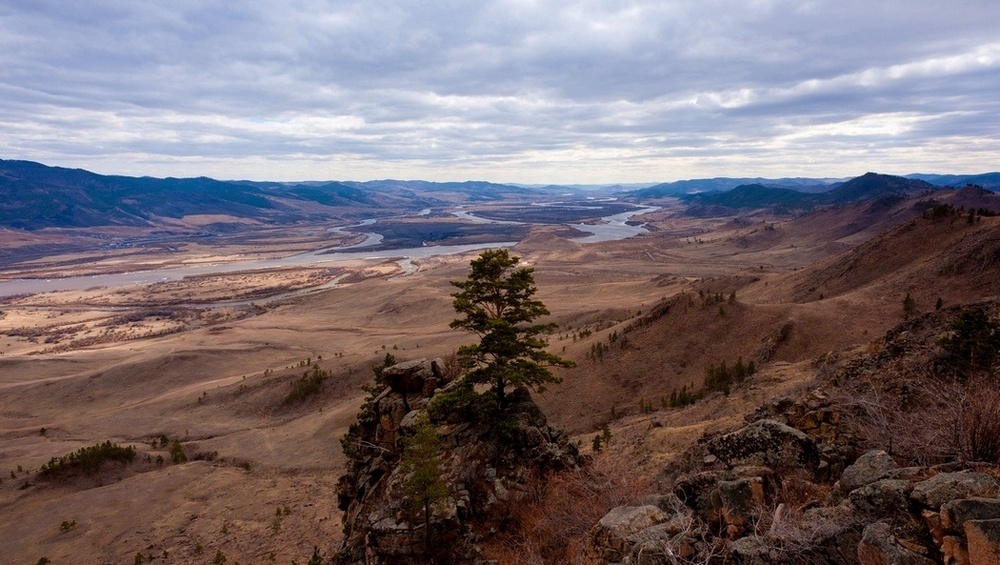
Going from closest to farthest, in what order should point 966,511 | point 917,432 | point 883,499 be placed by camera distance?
point 966,511 → point 883,499 → point 917,432

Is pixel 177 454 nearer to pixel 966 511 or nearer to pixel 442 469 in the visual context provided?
pixel 442 469

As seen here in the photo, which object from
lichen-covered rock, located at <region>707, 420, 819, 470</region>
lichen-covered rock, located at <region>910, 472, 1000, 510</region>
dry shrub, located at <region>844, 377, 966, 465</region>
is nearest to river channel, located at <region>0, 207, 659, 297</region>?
lichen-covered rock, located at <region>707, 420, 819, 470</region>

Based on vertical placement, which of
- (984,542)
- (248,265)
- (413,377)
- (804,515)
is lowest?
(248,265)

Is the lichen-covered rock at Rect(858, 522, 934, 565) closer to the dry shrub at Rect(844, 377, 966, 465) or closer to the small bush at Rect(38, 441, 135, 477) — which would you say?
the dry shrub at Rect(844, 377, 966, 465)

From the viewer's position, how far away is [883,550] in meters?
5.61

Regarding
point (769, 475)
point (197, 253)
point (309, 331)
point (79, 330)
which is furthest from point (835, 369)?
point (197, 253)

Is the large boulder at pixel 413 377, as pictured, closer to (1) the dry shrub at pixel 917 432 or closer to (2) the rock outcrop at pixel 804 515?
(2) the rock outcrop at pixel 804 515

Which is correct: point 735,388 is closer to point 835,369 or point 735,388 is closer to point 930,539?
point 835,369

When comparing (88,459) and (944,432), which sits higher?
(944,432)

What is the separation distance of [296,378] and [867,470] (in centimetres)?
3940

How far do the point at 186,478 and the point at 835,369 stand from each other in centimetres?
3048

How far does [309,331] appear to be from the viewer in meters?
63.4

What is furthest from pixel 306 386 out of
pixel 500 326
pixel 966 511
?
pixel 966 511

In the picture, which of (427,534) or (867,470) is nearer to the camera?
(867,470)
